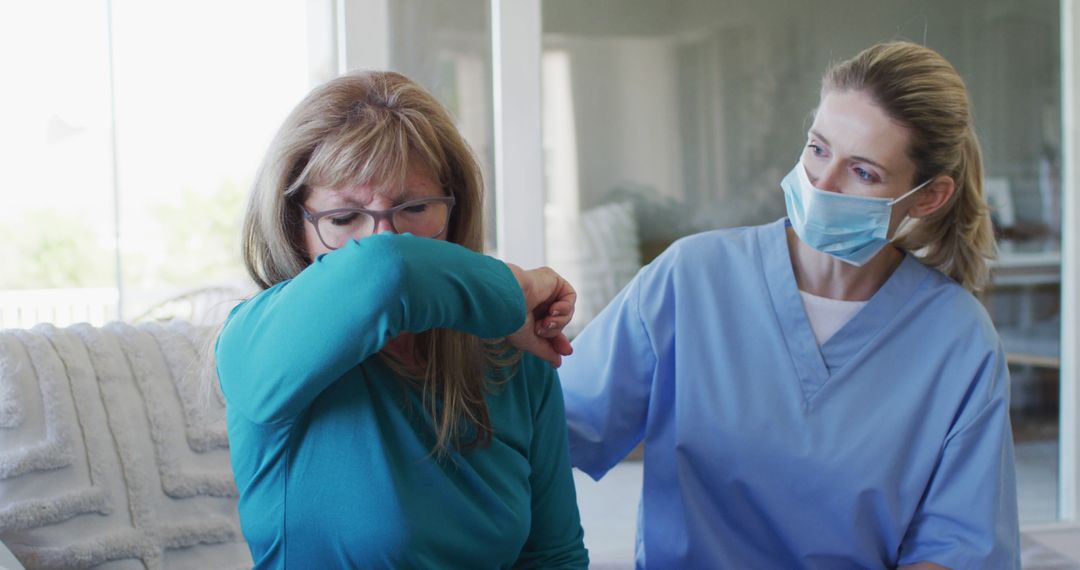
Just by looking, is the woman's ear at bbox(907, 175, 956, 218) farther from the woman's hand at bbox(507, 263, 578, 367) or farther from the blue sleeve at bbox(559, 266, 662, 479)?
the woman's hand at bbox(507, 263, 578, 367)

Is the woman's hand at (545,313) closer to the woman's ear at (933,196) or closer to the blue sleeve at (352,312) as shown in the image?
the blue sleeve at (352,312)

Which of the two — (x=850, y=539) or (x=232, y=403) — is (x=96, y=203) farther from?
(x=850, y=539)

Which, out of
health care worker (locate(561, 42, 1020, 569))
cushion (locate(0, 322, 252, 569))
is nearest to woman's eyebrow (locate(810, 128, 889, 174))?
health care worker (locate(561, 42, 1020, 569))

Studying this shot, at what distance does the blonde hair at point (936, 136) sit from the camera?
4.69 feet

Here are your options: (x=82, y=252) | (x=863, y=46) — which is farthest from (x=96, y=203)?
(x=863, y=46)

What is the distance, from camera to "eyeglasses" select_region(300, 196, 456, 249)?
100 centimetres

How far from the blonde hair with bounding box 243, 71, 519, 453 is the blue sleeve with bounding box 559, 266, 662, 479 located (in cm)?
40

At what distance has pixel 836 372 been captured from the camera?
148 centimetres

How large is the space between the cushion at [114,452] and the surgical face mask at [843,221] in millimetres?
889

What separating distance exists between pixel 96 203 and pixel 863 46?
6.96ft

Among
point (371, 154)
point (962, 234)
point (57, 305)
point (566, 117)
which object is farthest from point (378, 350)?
point (57, 305)

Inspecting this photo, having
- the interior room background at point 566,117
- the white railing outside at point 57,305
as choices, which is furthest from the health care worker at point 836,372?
the white railing outside at point 57,305

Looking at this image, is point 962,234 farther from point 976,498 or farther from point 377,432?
point 377,432

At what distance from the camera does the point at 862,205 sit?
146cm
